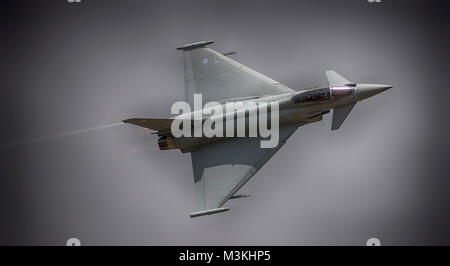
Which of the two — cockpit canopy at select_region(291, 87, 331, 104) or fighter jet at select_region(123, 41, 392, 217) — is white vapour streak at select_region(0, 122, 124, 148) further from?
cockpit canopy at select_region(291, 87, 331, 104)

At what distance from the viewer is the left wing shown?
1950 cm

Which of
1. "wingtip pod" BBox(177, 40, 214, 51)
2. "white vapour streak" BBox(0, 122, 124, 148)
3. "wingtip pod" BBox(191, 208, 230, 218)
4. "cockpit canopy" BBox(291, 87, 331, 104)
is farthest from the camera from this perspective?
"white vapour streak" BBox(0, 122, 124, 148)

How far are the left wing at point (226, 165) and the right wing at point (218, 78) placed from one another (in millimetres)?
1404

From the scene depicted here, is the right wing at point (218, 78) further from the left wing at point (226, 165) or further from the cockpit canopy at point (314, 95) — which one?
the left wing at point (226, 165)

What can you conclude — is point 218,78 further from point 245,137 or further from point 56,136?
point 56,136

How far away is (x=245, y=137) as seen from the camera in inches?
780

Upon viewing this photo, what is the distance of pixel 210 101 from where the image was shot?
20.3 metres

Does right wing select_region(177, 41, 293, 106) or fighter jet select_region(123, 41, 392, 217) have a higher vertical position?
right wing select_region(177, 41, 293, 106)

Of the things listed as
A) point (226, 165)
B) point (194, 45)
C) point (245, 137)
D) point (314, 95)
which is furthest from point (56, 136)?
point (314, 95)

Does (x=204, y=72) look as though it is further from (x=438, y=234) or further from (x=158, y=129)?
(x=438, y=234)

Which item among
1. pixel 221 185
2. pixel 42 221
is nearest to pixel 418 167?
pixel 221 185

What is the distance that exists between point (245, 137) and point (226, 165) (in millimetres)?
977

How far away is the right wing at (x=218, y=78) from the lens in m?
20.3

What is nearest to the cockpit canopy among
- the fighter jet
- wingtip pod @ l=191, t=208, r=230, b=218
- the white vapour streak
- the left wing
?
the fighter jet
